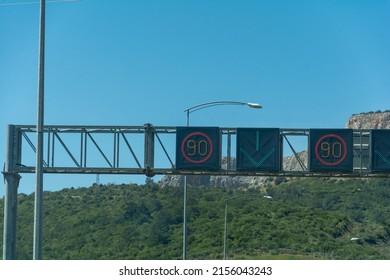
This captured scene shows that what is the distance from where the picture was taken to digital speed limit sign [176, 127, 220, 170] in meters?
35.5

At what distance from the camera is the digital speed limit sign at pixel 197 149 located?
35500mm

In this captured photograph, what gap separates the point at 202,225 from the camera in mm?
73125

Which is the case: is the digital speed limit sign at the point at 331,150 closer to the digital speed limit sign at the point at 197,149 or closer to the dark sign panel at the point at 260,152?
the dark sign panel at the point at 260,152

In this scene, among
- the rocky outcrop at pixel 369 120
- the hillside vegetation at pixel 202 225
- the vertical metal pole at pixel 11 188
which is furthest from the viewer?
the rocky outcrop at pixel 369 120

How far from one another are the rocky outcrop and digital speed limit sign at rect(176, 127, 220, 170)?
109m

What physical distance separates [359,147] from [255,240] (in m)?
33.6

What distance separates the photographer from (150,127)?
35.1 meters

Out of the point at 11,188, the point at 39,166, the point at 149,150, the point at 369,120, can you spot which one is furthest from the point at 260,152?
the point at 369,120

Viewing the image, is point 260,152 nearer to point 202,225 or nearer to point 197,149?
point 197,149

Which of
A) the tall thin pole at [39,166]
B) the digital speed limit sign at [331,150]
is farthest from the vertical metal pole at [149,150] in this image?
the tall thin pole at [39,166]

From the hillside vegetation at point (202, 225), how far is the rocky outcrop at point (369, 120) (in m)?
43.2

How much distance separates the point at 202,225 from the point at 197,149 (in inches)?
1495

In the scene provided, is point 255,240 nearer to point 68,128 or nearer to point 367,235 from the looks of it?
point 367,235

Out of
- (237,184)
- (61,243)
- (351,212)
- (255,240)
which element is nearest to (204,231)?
(255,240)
